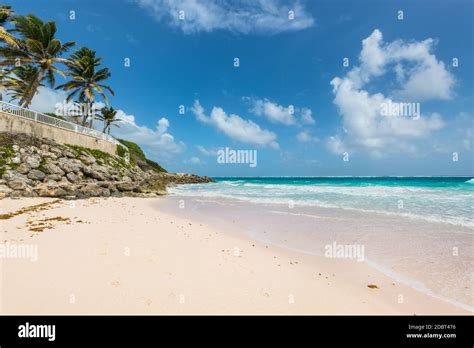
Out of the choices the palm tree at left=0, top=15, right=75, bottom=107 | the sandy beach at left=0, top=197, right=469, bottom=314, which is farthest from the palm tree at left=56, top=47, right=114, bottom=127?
the sandy beach at left=0, top=197, right=469, bottom=314

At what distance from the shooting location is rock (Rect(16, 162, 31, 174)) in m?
16.2

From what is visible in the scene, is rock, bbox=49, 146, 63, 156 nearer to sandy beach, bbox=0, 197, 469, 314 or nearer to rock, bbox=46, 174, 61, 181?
rock, bbox=46, 174, 61, 181

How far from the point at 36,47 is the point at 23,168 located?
1666 centimetres

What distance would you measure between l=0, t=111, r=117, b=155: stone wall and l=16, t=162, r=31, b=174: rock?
4880 mm

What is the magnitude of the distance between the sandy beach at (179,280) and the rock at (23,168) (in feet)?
40.3

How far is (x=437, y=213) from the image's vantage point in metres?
12.7

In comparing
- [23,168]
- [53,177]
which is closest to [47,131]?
[23,168]

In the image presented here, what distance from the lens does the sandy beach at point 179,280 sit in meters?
3.47

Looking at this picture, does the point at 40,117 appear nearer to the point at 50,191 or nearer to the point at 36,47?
the point at 36,47

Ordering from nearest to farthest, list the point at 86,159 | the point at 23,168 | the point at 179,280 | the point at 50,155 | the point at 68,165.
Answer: the point at 179,280
the point at 23,168
the point at 50,155
the point at 68,165
the point at 86,159

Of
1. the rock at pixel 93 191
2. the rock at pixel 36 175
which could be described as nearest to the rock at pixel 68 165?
the rock at pixel 36 175

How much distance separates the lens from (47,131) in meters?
22.3

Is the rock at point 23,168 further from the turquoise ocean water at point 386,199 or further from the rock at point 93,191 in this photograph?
the turquoise ocean water at point 386,199
